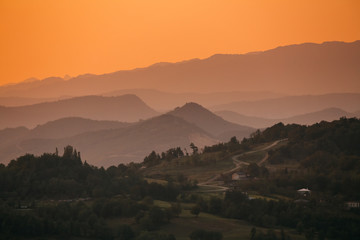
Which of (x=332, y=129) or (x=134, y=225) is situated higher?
(x=332, y=129)

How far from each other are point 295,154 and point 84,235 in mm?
56119

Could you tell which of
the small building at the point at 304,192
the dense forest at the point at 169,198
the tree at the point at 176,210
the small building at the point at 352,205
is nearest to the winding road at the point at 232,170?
the dense forest at the point at 169,198

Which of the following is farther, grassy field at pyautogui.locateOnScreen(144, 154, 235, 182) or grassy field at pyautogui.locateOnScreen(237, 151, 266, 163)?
grassy field at pyautogui.locateOnScreen(237, 151, 266, 163)

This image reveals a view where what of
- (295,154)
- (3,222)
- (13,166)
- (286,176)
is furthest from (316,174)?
(3,222)

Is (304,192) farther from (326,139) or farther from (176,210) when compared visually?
(326,139)

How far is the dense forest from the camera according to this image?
3290 inches

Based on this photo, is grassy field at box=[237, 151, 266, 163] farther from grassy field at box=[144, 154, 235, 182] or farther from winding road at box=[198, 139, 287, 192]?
grassy field at box=[144, 154, 235, 182]

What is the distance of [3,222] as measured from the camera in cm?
7975

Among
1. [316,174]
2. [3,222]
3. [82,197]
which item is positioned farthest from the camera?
[316,174]

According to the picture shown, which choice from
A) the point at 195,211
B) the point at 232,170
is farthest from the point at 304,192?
the point at 232,170

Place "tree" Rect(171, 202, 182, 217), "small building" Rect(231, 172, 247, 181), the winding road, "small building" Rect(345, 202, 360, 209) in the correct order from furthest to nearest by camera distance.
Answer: "small building" Rect(231, 172, 247, 181), the winding road, "small building" Rect(345, 202, 360, 209), "tree" Rect(171, 202, 182, 217)

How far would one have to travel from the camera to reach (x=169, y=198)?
10394 cm

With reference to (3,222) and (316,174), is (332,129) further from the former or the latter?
(3,222)

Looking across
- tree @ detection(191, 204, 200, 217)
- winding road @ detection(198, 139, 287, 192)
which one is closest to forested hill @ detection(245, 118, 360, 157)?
winding road @ detection(198, 139, 287, 192)
